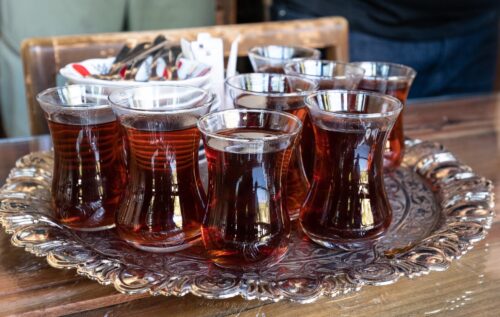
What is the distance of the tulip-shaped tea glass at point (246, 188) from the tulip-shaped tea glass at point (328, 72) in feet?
0.51

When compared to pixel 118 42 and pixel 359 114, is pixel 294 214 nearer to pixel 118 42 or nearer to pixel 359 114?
pixel 359 114

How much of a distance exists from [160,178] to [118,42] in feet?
1.87

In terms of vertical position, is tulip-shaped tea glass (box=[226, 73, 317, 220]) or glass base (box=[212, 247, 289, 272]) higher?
tulip-shaped tea glass (box=[226, 73, 317, 220])

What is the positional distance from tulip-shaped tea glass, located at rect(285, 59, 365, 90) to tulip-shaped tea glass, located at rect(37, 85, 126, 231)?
0.23 metres

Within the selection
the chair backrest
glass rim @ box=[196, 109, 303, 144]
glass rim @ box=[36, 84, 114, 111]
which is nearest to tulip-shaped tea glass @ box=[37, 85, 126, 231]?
glass rim @ box=[36, 84, 114, 111]

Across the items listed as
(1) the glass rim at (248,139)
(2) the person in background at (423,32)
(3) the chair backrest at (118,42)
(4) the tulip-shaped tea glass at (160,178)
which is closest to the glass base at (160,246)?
(4) the tulip-shaped tea glass at (160,178)

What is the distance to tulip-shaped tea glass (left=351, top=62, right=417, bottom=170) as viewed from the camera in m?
0.70

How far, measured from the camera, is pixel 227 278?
50 centimetres

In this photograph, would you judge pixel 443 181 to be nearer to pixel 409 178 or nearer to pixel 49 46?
pixel 409 178

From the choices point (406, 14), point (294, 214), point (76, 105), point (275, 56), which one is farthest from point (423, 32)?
point (76, 105)

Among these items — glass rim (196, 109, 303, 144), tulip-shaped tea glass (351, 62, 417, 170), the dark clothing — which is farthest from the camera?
the dark clothing

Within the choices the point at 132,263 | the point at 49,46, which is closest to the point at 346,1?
the point at 49,46

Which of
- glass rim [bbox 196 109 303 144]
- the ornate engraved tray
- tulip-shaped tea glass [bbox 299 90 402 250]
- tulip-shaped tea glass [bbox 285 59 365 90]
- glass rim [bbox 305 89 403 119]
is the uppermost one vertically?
tulip-shaped tea glass [bbox 285 59 365 90]

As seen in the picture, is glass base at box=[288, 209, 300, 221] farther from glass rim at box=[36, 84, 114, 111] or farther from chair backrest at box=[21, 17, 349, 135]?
chair backrest at box=[21, 17, 349, 135]
